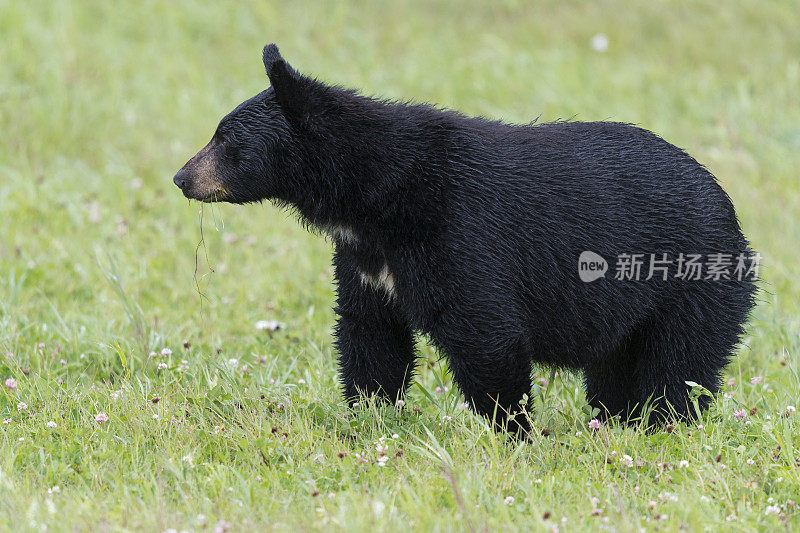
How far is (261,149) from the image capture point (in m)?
3.97

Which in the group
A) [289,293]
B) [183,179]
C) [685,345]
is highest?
[183,179]

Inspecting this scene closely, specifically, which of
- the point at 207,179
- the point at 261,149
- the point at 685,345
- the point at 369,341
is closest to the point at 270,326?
the point at 369,341

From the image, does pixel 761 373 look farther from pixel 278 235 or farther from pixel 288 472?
pixel 278 235

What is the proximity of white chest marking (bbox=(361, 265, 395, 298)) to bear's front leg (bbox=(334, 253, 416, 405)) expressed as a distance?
0.19ft

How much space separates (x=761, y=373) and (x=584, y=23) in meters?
7.88

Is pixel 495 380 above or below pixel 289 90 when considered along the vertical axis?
below

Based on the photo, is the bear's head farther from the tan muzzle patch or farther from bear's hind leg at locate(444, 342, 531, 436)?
bear's hind leg at locate(444, 342, 531, 436)

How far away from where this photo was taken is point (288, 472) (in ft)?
12.0

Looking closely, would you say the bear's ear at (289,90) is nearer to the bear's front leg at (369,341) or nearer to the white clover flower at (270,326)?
the bear's front leg at (369,341)

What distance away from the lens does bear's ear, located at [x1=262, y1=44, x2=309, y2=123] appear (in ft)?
12.6

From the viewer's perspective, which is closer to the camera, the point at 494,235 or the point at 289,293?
the point at 494,235

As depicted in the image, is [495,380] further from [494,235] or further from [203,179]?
[203,179]

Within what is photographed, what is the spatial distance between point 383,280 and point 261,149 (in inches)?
29.5

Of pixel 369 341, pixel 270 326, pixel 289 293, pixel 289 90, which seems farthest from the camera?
pixel 289 293
